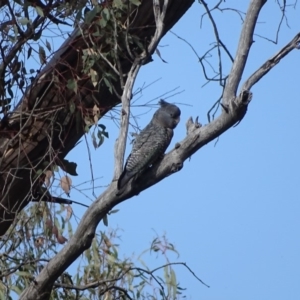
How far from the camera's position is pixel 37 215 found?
3803mm

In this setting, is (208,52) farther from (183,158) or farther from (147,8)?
(183,158)

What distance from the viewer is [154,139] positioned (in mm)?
3295

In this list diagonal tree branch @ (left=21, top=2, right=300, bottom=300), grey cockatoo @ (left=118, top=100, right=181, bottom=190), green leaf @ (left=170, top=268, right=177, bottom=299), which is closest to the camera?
diagonal tree branch @ (left=21, top=2, right=300, bottom=300)

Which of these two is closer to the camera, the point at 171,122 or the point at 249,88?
the point at 249,88

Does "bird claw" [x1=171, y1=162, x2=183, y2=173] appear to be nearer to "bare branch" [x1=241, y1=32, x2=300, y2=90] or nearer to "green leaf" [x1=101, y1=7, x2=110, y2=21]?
"bare branch" [x1=241, y1=32, x2=300, y2=90]

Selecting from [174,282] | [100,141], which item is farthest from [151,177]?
[174,282]

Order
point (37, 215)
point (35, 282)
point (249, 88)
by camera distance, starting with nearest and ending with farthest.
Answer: point (249, 88), point (35, 282), point (37, 215)

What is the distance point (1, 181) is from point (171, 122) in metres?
0.73

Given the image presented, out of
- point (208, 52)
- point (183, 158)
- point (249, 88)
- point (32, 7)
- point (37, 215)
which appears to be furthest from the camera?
point (37, 215)

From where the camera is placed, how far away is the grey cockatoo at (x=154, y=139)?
2.96 m

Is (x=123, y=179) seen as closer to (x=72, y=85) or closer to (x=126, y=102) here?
(x=126, y=102)

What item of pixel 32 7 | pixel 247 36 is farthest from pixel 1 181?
pixel 247 36

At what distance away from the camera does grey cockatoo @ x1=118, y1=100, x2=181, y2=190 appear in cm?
296

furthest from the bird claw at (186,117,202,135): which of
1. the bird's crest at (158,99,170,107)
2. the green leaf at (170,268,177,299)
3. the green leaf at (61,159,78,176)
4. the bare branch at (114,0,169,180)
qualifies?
the green leaf at (170,268,177,299)
